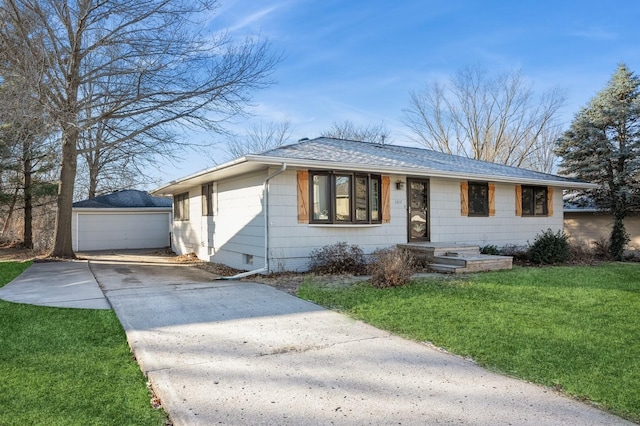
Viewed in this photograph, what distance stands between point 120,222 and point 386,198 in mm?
13448

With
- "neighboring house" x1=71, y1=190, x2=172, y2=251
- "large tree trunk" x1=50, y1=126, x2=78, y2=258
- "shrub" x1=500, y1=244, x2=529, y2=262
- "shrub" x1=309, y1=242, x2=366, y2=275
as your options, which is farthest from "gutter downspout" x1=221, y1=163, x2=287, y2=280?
"neighboring house" x1=71, y1=190, x2=172, y2=251

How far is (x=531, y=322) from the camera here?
15.9 ft

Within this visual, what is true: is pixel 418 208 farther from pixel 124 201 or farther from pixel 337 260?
pixel 124 201

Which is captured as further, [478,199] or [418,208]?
[478,199]

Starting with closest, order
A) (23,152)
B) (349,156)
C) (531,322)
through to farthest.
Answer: (531,322) < (349,156) < (23,152)

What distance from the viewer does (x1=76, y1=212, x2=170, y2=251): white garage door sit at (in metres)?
18.0

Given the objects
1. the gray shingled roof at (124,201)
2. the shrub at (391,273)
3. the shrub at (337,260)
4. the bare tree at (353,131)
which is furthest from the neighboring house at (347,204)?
the bare tree at (353,131)

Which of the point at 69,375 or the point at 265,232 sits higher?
the point at 265,232

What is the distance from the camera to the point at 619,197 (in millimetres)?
15062

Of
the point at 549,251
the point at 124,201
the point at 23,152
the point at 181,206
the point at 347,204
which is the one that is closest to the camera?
the point at 347,204

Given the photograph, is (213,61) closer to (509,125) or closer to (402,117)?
(402,117)

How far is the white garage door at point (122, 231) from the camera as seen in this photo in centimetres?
1795

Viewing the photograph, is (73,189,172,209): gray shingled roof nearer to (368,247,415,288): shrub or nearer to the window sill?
the window sill

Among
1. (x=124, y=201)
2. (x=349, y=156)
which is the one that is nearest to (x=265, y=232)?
(x=349, y=156)
